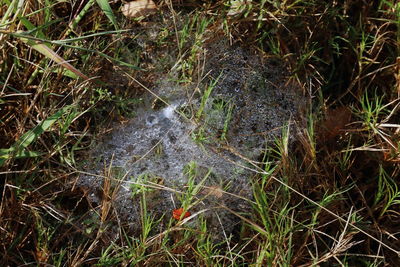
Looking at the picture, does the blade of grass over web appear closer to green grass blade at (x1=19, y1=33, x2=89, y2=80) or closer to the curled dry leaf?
green grass blade at (x1=19, y1=33, x2=89, y2=80)

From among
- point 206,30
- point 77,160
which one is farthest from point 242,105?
point 77,160

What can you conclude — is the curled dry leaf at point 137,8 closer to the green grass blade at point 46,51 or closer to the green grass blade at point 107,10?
the green grass blade at point 107,10

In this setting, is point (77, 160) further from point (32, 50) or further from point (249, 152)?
point (249, 152)

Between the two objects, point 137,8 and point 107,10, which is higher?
point 107,10

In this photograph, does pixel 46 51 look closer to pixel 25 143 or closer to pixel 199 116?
pixel 25 143

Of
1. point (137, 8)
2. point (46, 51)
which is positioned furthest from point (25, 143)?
point (137, 8)

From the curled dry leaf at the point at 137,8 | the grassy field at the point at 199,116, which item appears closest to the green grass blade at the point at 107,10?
the grassy field at the point at 199,116
